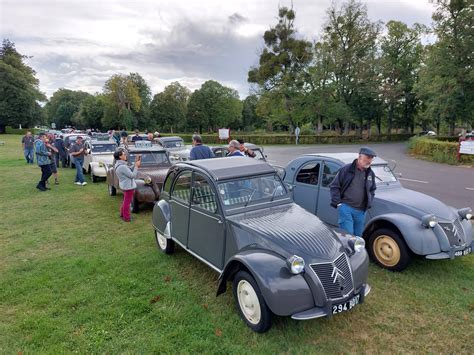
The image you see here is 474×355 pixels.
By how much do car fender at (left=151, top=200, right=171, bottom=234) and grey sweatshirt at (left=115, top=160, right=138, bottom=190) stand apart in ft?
6.82

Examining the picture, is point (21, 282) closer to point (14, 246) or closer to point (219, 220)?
point (14, 246)

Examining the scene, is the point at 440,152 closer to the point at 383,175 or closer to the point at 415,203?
the point at 383,175

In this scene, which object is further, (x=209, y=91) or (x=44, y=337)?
(x=209, y=91)

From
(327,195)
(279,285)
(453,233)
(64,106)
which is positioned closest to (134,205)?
(327,195)

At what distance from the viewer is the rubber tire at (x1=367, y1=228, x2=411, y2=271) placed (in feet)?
16.6

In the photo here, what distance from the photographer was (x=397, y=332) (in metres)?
3.79

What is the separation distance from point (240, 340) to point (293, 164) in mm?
4295

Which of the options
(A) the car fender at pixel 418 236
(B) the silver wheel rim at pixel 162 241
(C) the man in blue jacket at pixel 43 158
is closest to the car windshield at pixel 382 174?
(A) the car fender at pixel 418 236

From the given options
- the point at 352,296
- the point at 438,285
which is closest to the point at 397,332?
the point at 352,296

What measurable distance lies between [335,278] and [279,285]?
0.67 m

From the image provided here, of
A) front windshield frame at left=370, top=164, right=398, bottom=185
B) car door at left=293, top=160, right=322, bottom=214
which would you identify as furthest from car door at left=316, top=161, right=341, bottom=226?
front windshield frame at left=370, top=164, right=398, bottom=185

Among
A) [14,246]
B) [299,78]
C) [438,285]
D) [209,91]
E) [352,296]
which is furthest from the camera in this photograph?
[209,91]

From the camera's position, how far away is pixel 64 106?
9875cm

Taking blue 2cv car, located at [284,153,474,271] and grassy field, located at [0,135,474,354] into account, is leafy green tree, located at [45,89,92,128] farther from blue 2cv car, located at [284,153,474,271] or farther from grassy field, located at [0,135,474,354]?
blue 2cv car, located at [284,153,474,271]
